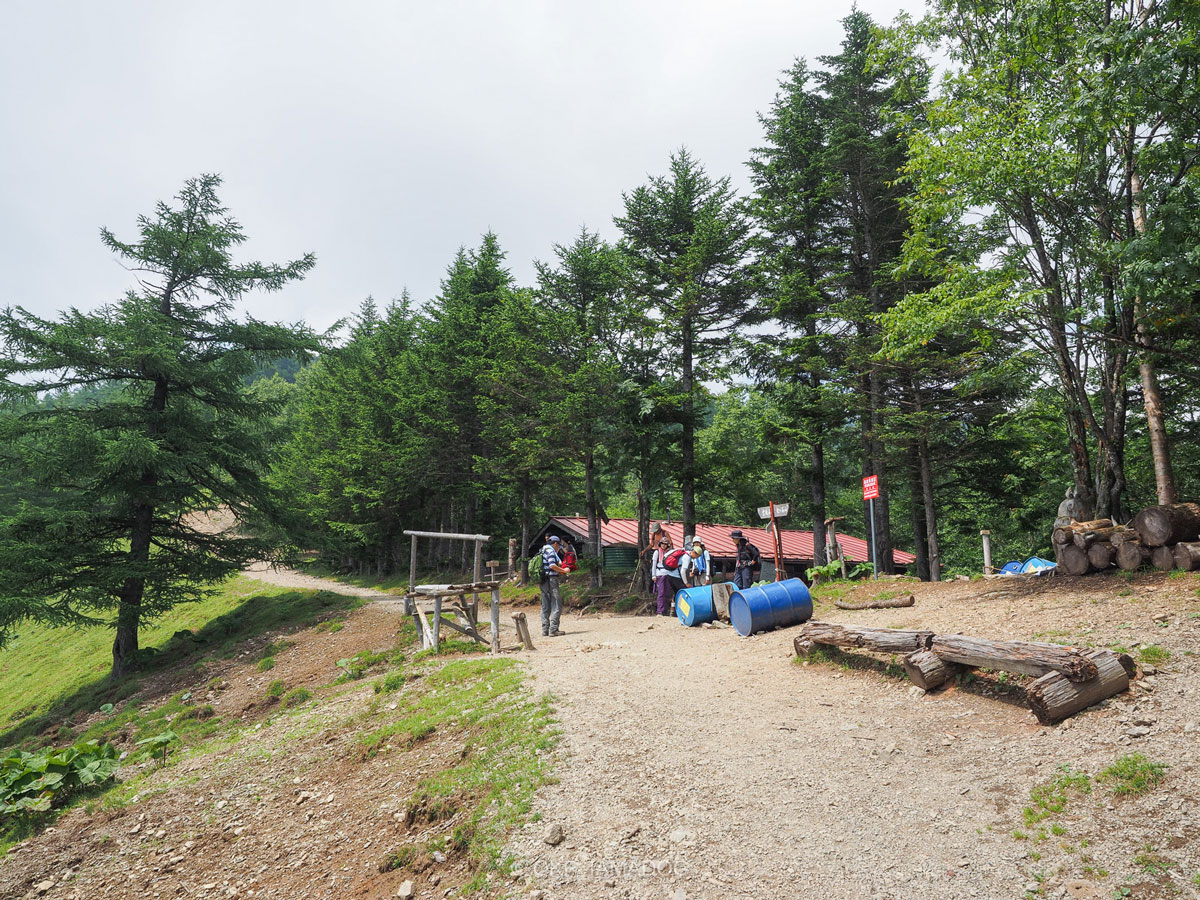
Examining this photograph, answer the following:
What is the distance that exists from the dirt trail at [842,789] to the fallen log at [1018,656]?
1.33 ft

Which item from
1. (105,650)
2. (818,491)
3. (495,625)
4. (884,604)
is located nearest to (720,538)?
(818,491)

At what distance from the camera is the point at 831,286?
69.3 feet

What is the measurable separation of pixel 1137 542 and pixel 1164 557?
16.2 inches

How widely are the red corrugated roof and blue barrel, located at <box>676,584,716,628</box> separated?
14.8 meters

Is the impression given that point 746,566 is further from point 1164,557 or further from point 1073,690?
point 1073,690

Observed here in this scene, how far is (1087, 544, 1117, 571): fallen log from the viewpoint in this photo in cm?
1048

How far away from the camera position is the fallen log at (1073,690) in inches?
235

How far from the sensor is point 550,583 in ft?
46.1

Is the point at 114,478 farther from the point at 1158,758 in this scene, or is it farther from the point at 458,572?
the point at 1158,758

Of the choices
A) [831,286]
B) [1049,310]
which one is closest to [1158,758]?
[1049,310]

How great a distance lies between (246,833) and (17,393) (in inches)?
711

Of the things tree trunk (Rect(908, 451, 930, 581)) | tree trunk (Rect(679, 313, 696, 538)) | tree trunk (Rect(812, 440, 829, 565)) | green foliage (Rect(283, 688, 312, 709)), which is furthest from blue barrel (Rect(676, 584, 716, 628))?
tree trunk (Rect(908, 451, 930, 581))

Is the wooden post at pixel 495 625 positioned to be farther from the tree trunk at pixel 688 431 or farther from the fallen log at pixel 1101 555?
the fallen log at pixel 1101 555

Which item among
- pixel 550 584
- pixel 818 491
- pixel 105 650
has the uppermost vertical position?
pixel 818 491
